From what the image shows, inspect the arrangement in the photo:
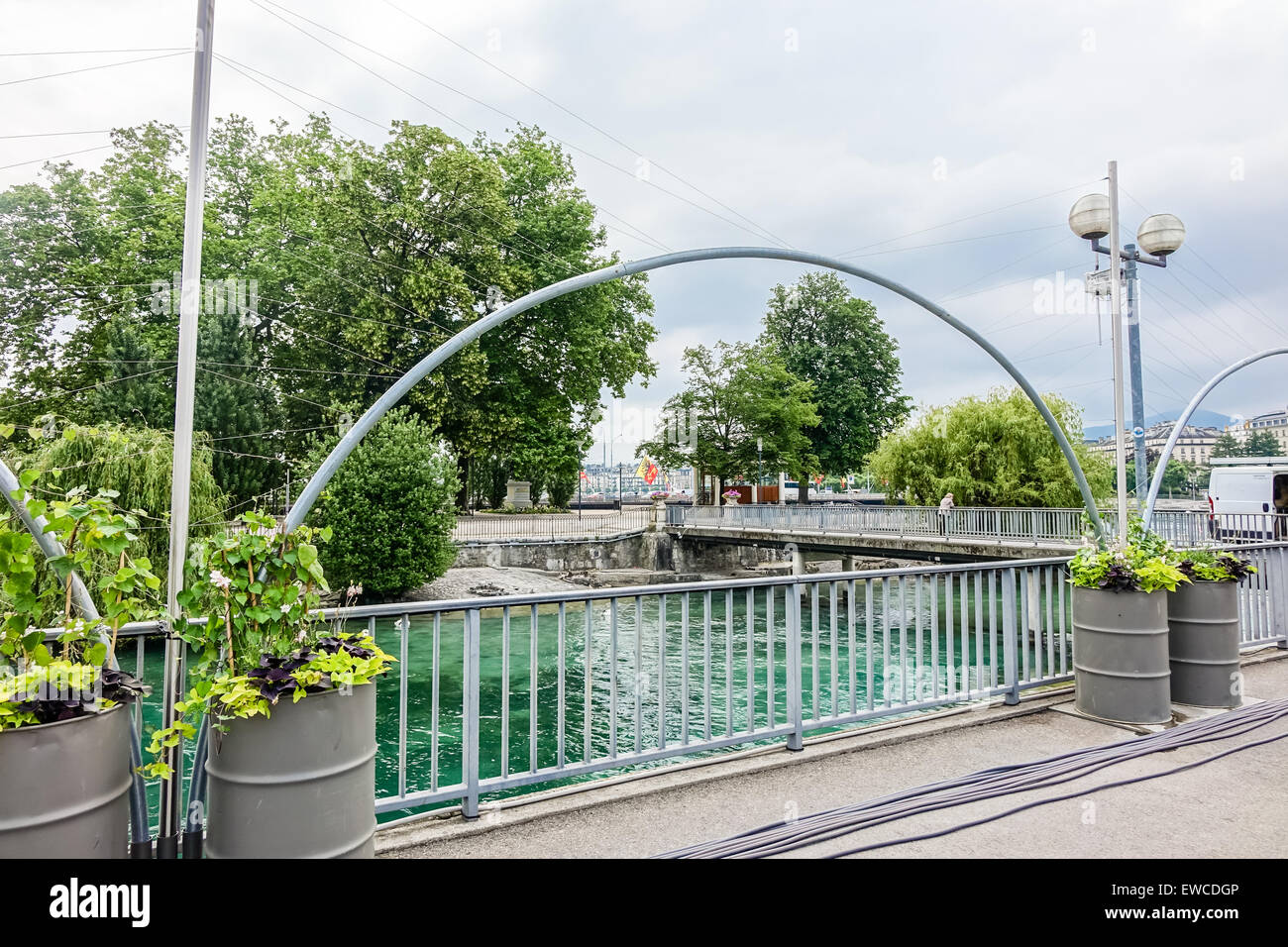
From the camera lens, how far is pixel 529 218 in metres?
29.6

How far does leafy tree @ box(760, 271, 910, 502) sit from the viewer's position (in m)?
43.9

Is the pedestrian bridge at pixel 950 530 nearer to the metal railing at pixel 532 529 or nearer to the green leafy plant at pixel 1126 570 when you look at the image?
the metal railing at pixel 532 529

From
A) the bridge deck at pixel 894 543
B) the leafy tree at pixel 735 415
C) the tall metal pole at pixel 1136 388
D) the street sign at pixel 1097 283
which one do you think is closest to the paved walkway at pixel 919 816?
the street sign at pixel 1097 283

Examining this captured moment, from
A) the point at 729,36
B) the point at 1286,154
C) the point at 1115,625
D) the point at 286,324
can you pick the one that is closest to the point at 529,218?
the point at 286,324

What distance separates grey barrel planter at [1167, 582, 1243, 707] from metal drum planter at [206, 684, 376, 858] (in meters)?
5.69

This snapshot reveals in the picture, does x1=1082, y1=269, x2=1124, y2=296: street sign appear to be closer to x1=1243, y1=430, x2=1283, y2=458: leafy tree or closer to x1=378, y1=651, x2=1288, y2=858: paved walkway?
x1=378, y1=651, x2=1288, y2=858: paved walkway

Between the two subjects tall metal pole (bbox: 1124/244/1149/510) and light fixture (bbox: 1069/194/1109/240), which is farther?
tall metal pole (bbox: 1124/244/1149/510)

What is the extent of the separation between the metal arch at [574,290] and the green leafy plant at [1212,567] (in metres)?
1.25

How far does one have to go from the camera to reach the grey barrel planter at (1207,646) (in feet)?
16.9

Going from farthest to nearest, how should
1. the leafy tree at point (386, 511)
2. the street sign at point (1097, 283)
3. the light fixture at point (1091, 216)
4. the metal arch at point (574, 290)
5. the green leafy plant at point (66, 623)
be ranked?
the leafy tree at point (386, 511)
the street sign at point (1097, 283)
the light fixture at point (1091, 216)
the metal arch at point (574, 290)
the green leafy plant at point (66, 623)

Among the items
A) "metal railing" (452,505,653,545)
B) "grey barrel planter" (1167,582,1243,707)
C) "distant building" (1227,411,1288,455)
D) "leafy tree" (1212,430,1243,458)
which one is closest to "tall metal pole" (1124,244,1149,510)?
"grey barrel planter" (1167,582,1243,707)

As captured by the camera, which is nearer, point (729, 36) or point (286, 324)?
point (729, 36)
